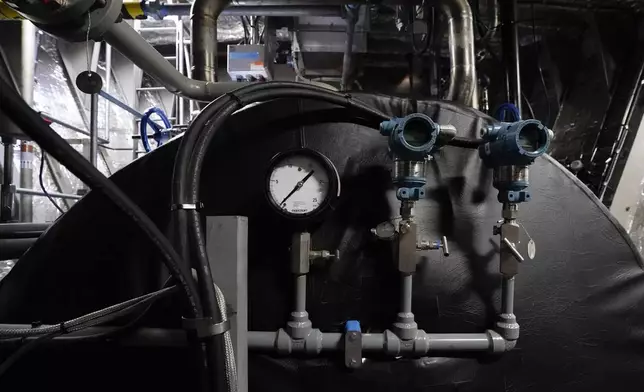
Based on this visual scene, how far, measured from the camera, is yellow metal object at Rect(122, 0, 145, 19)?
1238mm

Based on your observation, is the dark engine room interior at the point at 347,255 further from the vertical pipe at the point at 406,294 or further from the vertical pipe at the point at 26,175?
the vertical pipe at the point at 26,175

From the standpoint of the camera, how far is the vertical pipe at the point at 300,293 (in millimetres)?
896

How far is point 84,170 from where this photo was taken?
21.1 inches

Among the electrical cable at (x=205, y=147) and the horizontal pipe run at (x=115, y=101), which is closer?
the electrical cable at (x=205, y=147)

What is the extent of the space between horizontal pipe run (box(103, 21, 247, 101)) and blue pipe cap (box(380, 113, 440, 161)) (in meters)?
0.44

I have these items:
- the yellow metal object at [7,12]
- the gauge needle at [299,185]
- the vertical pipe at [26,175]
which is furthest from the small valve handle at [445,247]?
the vertical pipe at [26,175]

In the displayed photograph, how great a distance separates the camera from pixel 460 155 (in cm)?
98

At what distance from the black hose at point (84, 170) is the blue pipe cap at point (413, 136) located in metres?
0.50

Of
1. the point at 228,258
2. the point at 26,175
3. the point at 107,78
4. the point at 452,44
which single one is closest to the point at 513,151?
the point at 452,44

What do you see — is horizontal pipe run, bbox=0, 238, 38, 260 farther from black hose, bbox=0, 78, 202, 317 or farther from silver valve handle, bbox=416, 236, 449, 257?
silver valve handle, bbox=416, 236, 449, 257

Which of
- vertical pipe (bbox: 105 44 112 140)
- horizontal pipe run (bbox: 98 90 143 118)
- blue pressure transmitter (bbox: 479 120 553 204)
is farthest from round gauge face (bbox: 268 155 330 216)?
vertical pipe (bbox: 105 44 112 140)

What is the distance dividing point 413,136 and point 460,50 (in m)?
0.51

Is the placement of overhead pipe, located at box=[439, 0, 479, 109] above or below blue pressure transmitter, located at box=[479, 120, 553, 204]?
above

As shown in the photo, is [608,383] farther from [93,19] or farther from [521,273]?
[93,19]
